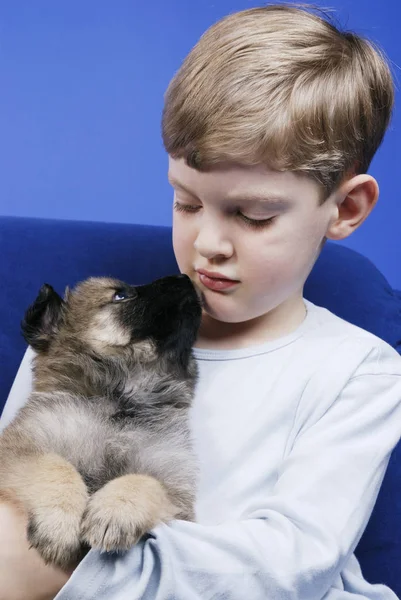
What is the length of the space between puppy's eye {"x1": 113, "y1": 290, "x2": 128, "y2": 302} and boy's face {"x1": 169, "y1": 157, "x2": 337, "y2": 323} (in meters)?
0.18

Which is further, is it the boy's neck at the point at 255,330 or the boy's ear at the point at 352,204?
the boy's neck at the point at 255,330

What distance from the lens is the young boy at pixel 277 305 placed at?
1675mm

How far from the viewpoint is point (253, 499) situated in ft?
6.17

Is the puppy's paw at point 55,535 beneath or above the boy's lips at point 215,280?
beneath

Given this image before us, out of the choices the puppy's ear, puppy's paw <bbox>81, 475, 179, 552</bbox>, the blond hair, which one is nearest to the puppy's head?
the puppy's ear

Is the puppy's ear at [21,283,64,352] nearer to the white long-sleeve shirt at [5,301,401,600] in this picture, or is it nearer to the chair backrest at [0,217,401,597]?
the white long-sleeve shirt at [5,301,401,600]

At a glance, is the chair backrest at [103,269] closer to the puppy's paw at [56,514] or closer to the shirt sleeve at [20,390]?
the shirt sleeve at [20,390]

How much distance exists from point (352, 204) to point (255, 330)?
0.41 meters

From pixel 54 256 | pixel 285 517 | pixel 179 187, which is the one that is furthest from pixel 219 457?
pixel 54 256

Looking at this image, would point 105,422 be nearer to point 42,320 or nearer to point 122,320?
point 122,320

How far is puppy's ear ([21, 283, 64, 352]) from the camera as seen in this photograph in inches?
81.0

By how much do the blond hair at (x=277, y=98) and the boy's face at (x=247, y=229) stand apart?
4cm

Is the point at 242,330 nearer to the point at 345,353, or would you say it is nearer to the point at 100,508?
the point at 345,353

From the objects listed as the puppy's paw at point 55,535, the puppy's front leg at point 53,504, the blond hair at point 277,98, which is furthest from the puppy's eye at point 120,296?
the puppy's paw at point 55,535
